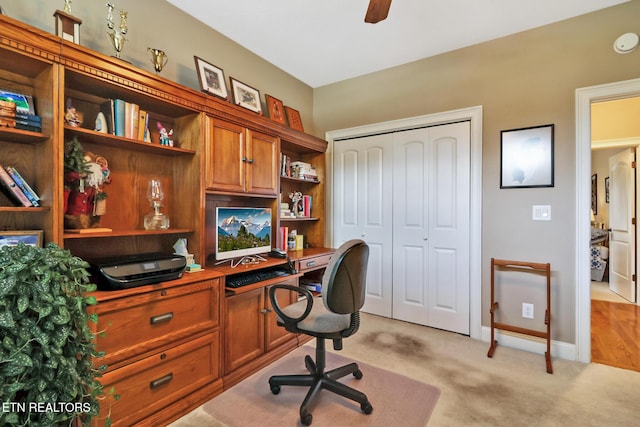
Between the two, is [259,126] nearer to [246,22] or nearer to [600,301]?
[246,22]

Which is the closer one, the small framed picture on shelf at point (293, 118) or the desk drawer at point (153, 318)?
the desk drawer at point (153, 318)

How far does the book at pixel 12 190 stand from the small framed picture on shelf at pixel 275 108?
2.02 m

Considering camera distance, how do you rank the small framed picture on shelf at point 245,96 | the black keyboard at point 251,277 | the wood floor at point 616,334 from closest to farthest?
1. the black keyboard at point 251,277
2. the wood floor at point 616,334
3. the small framed picture on shelf at point 245,96

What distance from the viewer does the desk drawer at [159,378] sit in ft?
4.83

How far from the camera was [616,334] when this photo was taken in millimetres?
2820

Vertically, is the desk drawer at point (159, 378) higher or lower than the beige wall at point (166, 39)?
lower

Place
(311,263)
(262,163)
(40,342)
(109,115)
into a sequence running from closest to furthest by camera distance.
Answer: (40,342) → (109,115) → (262,163) → (311,263)

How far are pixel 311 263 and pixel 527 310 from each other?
1.97m

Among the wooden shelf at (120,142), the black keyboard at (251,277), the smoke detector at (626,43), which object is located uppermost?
the smoke detector at (626,43)

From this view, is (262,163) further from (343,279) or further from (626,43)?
(626,43)

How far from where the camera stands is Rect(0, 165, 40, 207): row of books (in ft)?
4.61

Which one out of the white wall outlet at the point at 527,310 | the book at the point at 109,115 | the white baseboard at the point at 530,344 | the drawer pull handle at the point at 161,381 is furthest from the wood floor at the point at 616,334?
the book at the point at 109,115

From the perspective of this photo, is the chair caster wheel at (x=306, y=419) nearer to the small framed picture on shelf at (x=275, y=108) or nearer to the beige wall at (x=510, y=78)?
the beige wall at (x=510, y=78)

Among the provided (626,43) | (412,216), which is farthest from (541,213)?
(626,43)
